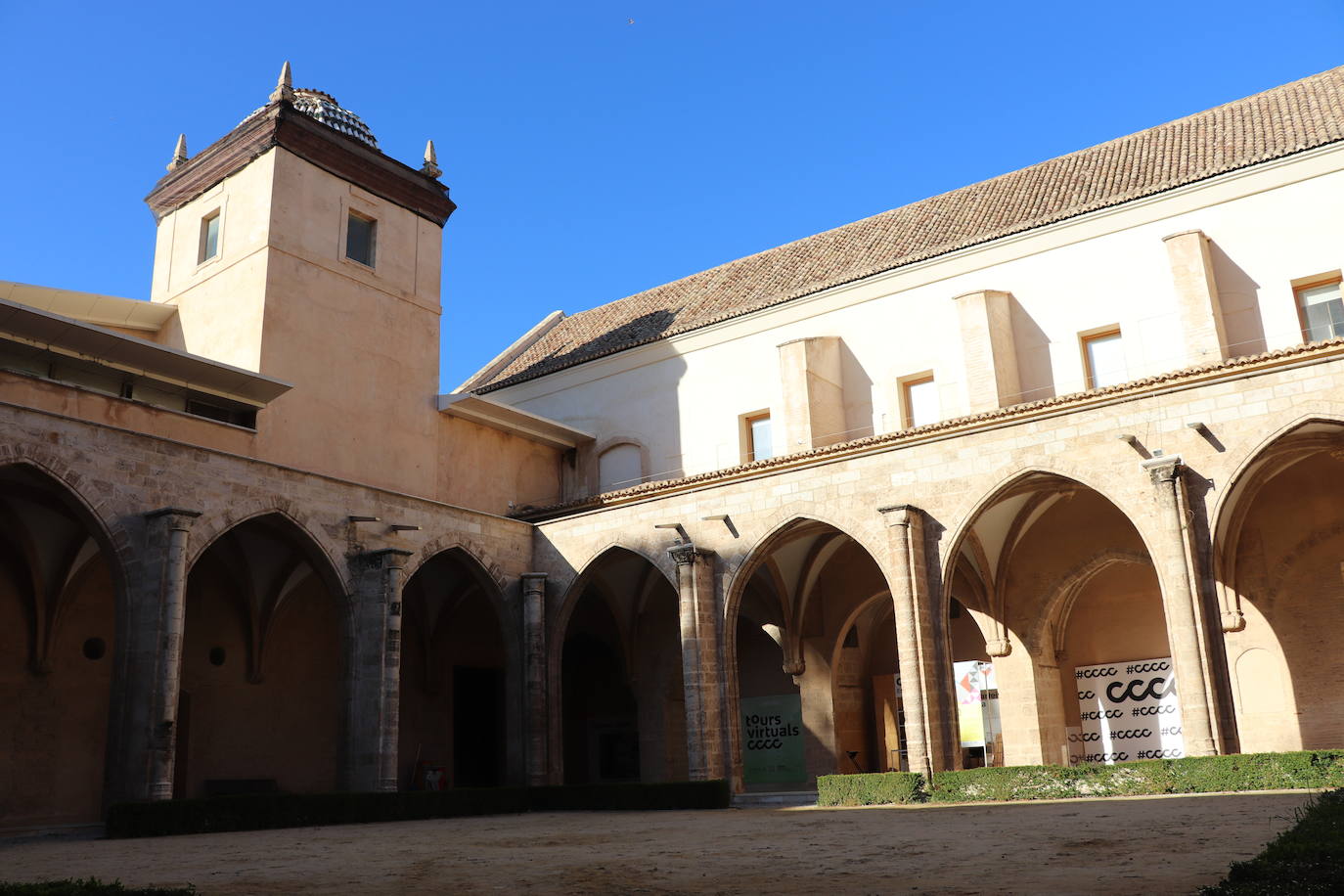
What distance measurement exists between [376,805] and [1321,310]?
55.6 feet

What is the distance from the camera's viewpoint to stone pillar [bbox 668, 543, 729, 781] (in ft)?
61.3

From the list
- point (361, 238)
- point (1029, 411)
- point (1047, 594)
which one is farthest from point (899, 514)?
point (361, 238)

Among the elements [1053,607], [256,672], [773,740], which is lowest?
[773,740]

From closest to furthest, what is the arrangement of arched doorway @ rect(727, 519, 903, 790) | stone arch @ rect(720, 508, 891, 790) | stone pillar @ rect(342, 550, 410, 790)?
1. stone pillar @ rect(342, 550, 410, 790)
2. stone arch @ rect(720, 508, 891, 790)
3. arched doorway @ rect(727, 519, 903, 790)

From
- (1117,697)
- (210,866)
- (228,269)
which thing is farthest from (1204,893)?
(228,269)

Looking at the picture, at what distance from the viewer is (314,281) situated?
22.7 meters

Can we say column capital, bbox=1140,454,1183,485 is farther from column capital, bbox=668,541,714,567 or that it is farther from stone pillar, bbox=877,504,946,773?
column capital, bbox=668,541,714,567

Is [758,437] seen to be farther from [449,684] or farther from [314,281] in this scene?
[314,281]

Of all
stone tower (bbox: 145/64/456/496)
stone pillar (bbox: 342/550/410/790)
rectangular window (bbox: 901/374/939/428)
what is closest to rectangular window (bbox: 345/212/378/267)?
stone tower (bbox: 145/64/456/496)

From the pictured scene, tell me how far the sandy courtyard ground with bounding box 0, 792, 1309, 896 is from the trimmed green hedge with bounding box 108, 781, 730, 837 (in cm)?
63

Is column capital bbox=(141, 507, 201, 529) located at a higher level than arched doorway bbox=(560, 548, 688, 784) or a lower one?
higher

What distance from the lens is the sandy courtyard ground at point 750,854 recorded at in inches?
259

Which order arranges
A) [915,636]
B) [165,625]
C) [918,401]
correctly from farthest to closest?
[918,401] → [915,636] → [165,625]

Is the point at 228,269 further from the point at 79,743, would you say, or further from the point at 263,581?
the point at 79,743
